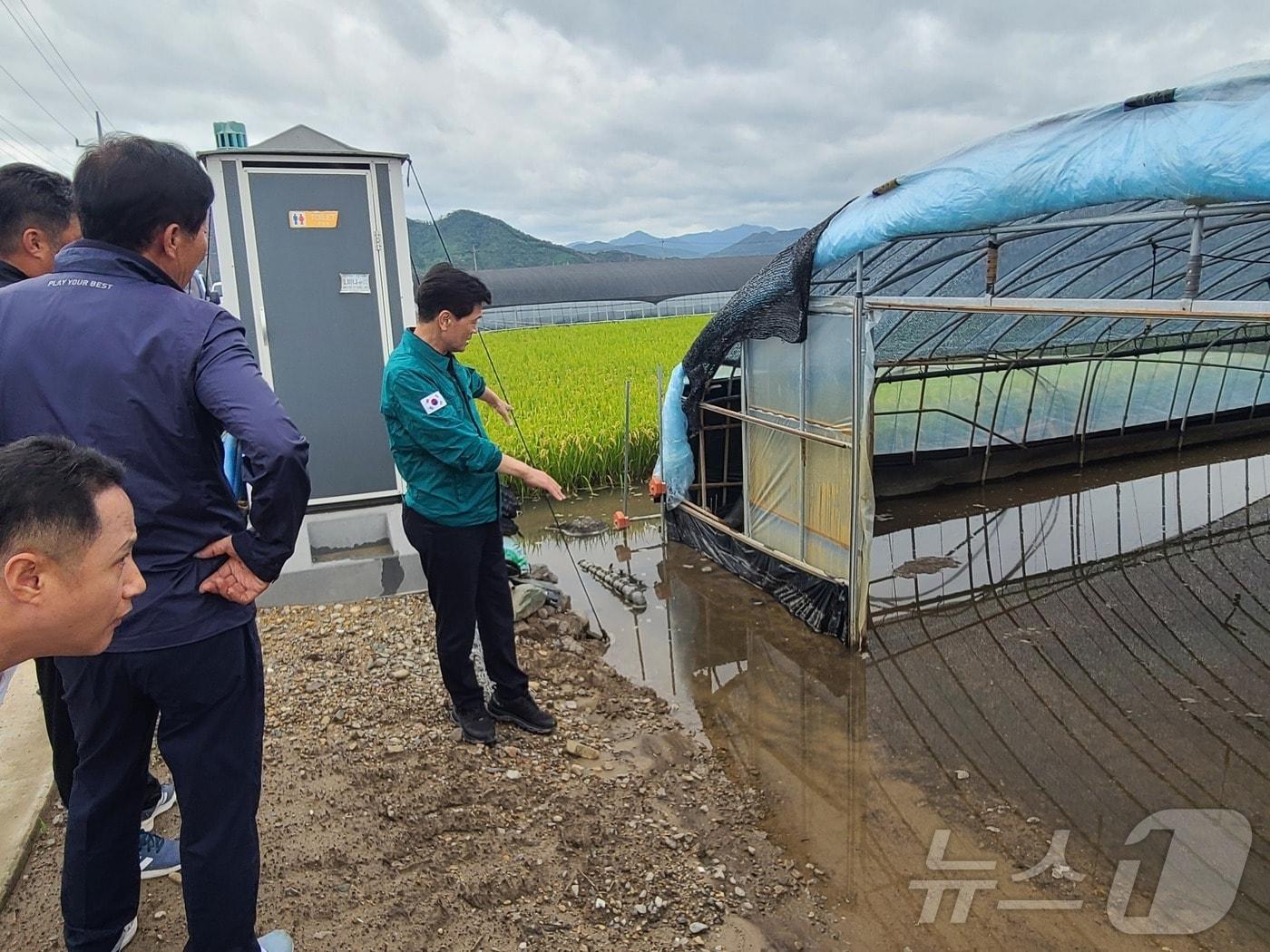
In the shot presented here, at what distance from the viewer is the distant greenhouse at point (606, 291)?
36.2 metres

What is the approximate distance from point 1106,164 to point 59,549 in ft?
12.3

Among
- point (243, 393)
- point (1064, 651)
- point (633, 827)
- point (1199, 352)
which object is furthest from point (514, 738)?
point (1199, 352)

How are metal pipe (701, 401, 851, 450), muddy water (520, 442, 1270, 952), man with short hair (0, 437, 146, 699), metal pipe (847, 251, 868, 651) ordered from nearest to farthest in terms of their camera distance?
1. man with short hair (0, 437, 146, 699)
2. muddy water (520, 442, 1270, 952)
3. metal pipe (847, 251, 868, 651)
4. metal pipe (701, 401, 851, 450)

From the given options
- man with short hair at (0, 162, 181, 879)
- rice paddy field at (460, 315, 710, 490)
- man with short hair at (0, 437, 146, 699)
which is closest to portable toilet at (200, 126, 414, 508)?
rice paddy field at (460, 315, 710, 490)

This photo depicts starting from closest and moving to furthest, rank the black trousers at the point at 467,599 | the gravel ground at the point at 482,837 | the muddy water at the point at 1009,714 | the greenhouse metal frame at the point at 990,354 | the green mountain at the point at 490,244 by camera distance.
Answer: the gravel ground at the point at 482,837
the muddy water at the point at 1009,714
the black trousers at the point at 467,599
the greenhouse metal frame at the point at 990,354
the green mountain at the point at 490,244

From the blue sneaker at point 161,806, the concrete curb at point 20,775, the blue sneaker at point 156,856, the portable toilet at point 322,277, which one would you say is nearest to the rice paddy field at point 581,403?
the portable toilet at point 322,277

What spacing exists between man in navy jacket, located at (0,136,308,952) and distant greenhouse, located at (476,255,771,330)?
33653mm

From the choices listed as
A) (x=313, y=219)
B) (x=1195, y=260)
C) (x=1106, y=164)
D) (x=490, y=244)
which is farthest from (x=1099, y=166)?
(x=490, y=244)

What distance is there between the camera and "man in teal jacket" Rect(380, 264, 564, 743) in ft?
10.9

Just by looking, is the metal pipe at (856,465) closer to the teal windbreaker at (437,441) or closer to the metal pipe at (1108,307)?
the metal pipe at (1108,307)

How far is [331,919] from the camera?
2.67 meters

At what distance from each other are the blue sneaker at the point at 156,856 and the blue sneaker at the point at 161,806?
0.75ft

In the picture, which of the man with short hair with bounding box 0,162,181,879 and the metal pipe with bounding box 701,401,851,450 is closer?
the man with short hair with bounding box 0,162,181,879

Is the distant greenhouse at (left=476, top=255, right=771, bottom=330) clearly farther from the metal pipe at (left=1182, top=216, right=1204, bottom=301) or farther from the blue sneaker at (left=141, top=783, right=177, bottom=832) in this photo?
the metal pipe at (left=1182, top=216, right=1204, bottom=301)
